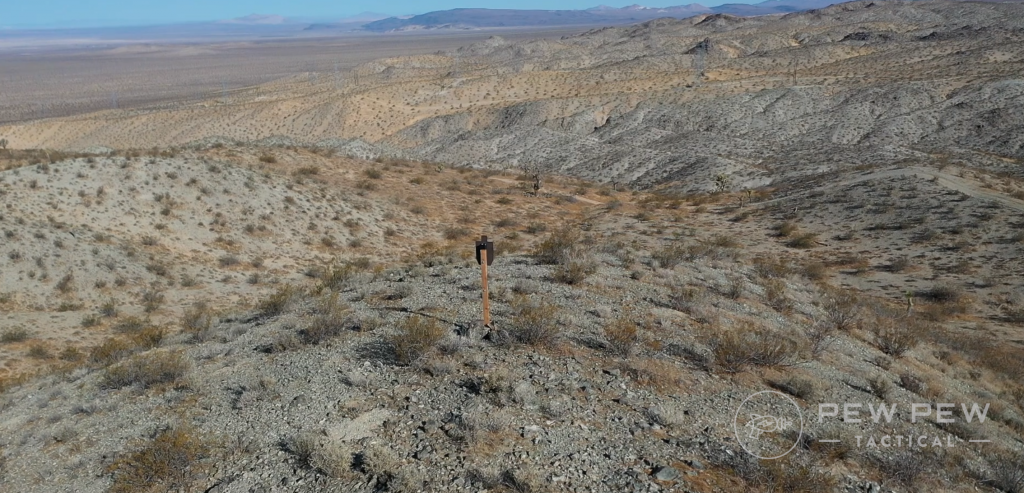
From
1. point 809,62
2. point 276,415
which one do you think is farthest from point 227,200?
point 809,62

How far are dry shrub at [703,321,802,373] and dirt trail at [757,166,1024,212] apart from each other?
17954 millimetres

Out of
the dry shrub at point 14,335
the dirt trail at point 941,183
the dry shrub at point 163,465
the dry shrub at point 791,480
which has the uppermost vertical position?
the dry shrub at point 163,465

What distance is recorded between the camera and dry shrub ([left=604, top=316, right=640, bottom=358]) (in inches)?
326

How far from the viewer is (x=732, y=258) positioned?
15984 millimetres

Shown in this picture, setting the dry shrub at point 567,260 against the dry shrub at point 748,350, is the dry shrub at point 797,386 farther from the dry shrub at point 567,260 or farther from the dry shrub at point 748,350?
the dry shrub at point 567,260

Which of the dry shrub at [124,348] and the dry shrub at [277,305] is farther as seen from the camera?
the dry shrub at [277,305]

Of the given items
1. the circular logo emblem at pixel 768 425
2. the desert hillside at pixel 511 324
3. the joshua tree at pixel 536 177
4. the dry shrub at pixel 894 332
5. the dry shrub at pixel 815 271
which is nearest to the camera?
the desert hillside at pixel 511 324

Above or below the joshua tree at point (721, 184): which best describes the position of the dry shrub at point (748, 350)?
above

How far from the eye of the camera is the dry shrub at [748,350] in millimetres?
8055

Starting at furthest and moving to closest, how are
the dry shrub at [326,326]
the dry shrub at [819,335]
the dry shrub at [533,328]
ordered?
1. the dry shrub at [819,335]
2. the dry shrub at [326,326]
3. the dry shrub at [533,328]

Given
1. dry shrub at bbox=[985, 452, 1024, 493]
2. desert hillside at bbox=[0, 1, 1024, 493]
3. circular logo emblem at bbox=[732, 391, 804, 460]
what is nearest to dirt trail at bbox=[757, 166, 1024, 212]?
desert hillside at bbox=[0, 1, 1024, 493]

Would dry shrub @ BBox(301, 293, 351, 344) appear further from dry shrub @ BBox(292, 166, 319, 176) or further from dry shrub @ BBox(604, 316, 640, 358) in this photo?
dry shrub @ BBox(292, 166, 319, 176)

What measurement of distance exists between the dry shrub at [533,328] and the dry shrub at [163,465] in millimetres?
3995

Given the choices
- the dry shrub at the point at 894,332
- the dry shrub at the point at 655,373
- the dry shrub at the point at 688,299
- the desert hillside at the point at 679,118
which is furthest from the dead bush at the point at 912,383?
the desert hillside at the point at 679,118
